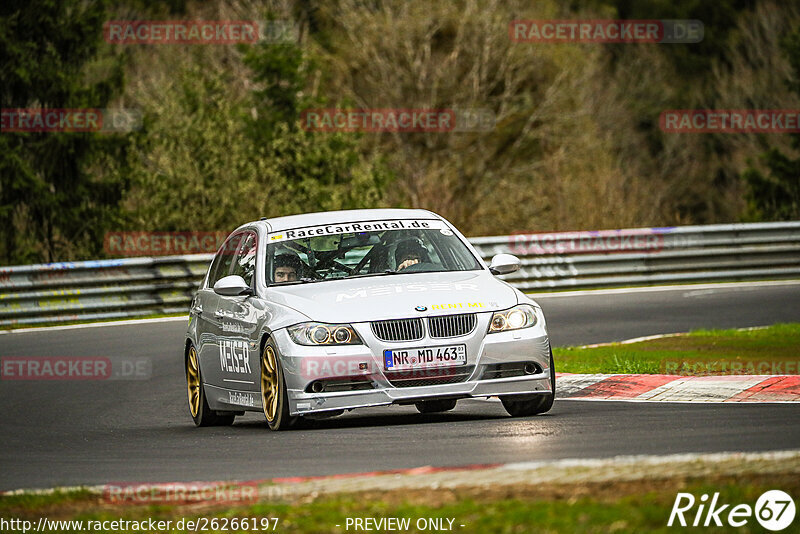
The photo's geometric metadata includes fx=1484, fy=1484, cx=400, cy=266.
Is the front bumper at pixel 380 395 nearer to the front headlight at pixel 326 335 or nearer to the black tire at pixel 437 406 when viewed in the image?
the front headlight at pixel 326 335

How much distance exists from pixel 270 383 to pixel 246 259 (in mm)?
1643

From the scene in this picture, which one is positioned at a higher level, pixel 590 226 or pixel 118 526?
pixel 118 526

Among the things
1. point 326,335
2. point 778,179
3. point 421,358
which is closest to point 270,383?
point 326,335

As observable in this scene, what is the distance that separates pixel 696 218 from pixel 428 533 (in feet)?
184

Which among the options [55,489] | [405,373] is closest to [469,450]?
[405,373]

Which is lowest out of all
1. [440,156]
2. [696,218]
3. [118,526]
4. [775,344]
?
[696,218]

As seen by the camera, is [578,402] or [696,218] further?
[696,218]

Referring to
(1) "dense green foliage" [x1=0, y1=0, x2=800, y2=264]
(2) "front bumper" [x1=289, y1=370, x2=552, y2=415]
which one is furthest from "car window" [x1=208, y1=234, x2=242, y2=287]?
(1) "dense green foliage" [x1=0, y1=0, x2=800, y2=264]

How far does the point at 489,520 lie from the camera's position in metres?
5.86

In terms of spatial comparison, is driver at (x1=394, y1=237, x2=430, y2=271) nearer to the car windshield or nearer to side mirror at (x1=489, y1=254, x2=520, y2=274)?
the car windshield

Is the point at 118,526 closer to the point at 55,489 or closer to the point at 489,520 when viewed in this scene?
the point at 55,489

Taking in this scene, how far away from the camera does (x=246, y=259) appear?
38.8ft

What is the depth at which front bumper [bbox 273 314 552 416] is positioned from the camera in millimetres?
9953

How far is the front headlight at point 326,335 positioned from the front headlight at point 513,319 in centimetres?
97
